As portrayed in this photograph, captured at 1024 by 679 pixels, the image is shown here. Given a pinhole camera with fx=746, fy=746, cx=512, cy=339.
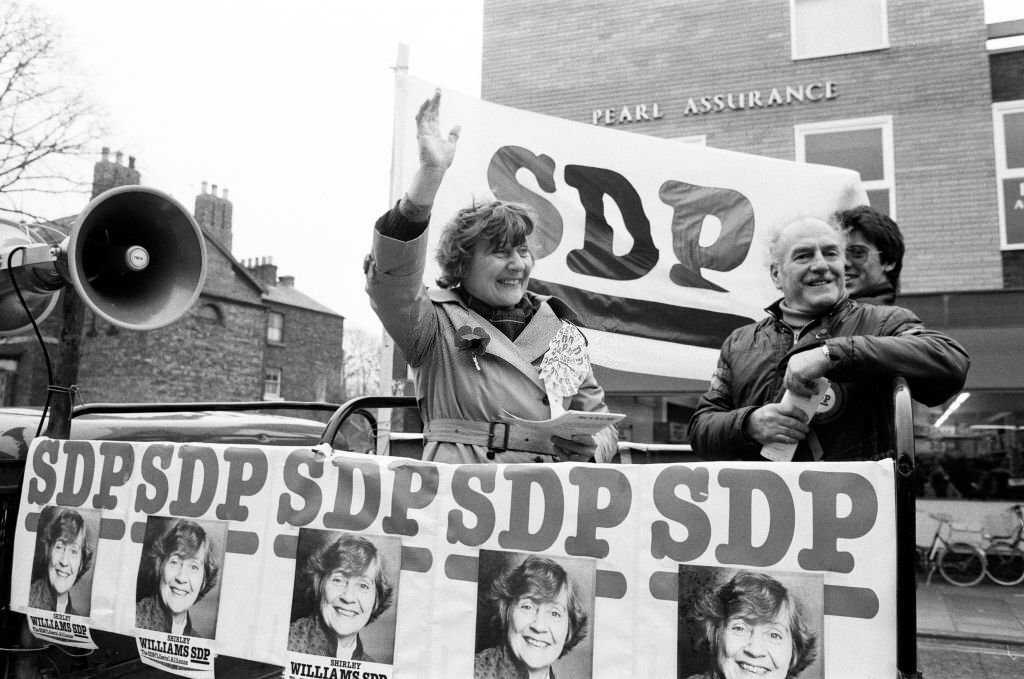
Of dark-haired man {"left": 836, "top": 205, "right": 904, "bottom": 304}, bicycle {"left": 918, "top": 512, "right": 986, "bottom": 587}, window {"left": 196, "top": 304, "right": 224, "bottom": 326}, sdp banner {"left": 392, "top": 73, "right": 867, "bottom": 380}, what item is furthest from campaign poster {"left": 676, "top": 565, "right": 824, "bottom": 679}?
window {"left": 196, "top": 304, "right": 224, "bottom": 326}

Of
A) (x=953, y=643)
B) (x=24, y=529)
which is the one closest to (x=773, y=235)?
(x=24, y=529)

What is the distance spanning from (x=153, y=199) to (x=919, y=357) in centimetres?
247

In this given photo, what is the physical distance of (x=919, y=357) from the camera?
1.72 metres

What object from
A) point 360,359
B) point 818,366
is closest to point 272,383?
point 360,359

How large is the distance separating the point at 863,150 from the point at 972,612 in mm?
5367

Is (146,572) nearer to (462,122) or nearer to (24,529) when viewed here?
(24,529)

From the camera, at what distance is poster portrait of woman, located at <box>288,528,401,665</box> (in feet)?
5.91

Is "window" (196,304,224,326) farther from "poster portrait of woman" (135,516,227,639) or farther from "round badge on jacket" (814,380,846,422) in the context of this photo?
"round badge on jacket" (814,380,846,422)

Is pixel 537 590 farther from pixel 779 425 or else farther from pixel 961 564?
pixel 961 564

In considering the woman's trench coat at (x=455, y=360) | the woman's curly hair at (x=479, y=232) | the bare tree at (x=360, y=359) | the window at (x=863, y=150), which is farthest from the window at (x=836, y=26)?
the bare tree at (x=360, y=359)

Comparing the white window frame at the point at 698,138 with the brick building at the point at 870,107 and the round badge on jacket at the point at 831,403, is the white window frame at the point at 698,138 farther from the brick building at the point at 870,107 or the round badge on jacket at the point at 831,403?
the round badge on jacket at the point at 831,403

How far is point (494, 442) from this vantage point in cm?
209

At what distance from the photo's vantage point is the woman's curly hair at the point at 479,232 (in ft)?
7.51

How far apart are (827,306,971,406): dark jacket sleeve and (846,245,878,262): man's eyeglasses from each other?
803mm
